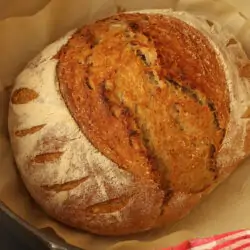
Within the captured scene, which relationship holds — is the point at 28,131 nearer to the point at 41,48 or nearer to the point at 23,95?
the point at 23,95

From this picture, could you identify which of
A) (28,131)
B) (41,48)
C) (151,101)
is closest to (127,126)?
(151,101)

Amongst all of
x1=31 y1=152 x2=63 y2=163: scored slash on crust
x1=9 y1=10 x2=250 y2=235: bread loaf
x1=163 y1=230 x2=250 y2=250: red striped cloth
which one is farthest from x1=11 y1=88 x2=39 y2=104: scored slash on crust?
x1=163 y1=230 x2=250 y2=250: red striped cloth

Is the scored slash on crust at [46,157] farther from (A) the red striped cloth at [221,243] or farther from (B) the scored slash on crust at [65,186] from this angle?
(A) the red striped cloth at [221,243]

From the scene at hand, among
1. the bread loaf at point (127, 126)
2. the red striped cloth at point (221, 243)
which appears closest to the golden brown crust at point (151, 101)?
the bread loaf at point (127, 126)

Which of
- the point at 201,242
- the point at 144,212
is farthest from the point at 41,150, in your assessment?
the point at 201,242

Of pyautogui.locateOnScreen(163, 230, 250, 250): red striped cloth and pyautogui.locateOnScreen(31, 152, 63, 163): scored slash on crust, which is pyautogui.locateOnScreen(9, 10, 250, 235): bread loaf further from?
pyautogui.locateOnScreen(163, 230, 250, 250): red striped cloth

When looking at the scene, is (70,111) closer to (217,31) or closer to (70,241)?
(70,241)
